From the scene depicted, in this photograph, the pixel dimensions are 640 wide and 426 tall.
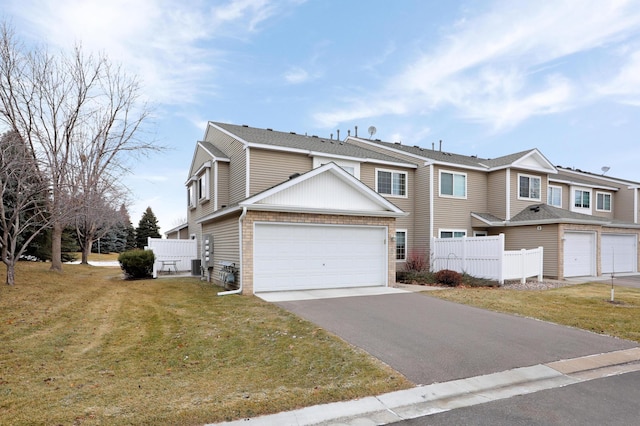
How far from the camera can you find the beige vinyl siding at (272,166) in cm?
1588

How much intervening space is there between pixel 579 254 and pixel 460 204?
625cm

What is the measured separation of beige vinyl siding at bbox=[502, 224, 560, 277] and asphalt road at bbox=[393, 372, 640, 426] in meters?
14.6

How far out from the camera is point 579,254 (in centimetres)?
1881

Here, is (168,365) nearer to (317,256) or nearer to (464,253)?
(317,256)

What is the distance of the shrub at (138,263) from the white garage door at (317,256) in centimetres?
853

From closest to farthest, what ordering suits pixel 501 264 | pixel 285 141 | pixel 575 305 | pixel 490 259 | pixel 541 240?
pixel 575 305, pixel 501 264, pixel 490 259, pixel 285 141, pixel 541 240

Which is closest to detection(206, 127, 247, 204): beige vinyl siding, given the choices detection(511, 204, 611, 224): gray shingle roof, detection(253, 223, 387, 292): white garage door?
detection(253, 223, 387, 292): white garage door

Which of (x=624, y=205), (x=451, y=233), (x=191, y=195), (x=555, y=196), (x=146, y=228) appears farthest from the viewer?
(x=146, y=228)

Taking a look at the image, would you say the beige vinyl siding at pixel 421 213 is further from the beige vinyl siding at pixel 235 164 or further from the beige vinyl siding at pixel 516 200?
the beige vinyl siding at pixel 235 164

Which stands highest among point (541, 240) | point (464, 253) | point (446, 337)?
point (541, 240)

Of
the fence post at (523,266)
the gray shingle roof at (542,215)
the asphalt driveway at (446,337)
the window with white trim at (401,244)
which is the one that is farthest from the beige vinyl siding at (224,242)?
the gray shingle roof at (542,215)

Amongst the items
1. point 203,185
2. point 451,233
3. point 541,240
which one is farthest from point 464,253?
point 203,185

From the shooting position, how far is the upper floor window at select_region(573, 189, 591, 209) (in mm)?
24984

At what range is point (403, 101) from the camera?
68.7ft
